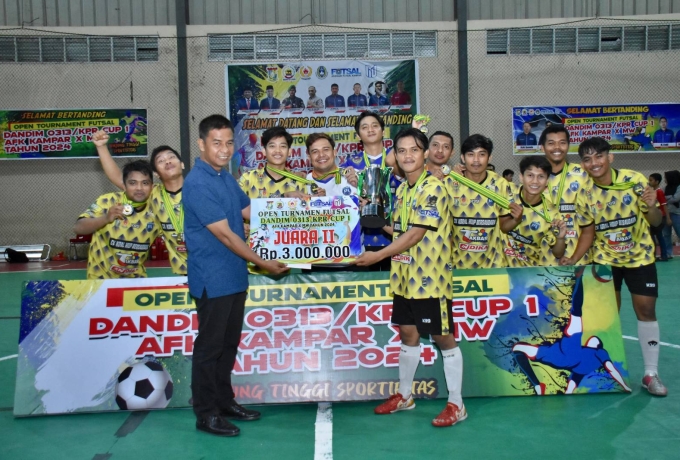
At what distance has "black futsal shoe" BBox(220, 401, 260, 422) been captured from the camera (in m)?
4.76

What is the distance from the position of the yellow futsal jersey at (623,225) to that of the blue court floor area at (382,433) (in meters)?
1.07

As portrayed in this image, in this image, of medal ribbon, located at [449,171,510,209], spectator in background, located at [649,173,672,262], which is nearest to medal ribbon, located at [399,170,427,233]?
medal ribbon, located at [449,171,510,209]

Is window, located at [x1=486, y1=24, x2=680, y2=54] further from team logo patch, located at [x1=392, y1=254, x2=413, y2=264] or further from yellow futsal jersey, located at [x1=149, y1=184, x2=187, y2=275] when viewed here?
team logo patch, located at [x1=392, y1=254, x2=413, y2=264]


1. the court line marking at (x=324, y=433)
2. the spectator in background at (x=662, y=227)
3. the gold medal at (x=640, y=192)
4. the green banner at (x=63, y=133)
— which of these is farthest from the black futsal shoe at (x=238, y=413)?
the green banner at (x=63, y=133)

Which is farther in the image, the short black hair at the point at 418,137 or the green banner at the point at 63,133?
the green banner at the point at 63,133

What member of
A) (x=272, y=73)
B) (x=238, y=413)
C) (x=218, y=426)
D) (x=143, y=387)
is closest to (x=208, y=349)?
(x=218, y=426)

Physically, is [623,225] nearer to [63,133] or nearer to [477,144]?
[477,144]

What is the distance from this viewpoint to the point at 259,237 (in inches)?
193

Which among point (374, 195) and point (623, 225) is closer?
point (623, 225)

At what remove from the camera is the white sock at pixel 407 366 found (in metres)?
4.80

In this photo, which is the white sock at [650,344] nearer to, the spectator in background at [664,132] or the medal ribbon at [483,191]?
the medal ribbon at [483,191]

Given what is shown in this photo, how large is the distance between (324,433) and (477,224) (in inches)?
86.8

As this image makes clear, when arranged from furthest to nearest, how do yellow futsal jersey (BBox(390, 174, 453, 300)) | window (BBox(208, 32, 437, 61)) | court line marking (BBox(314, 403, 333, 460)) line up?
window (BBox(208, 32, 437, 61))
yellow futsal jersey (BBox(390, 174, 453, 300))
court line marking (BBox(314, 403, 333, 460))

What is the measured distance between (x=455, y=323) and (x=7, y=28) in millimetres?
17288
